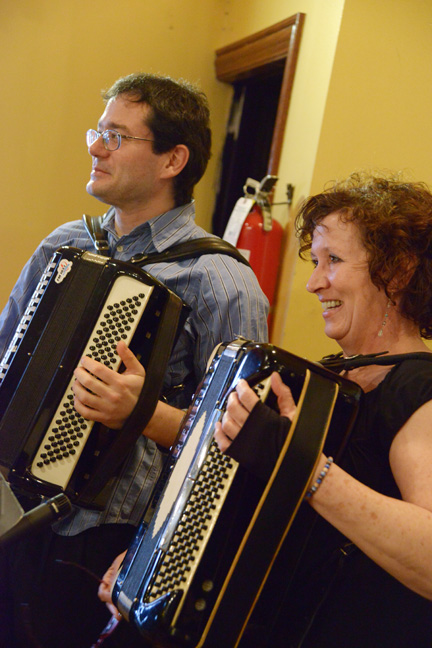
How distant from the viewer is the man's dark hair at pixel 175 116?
72.6 inches

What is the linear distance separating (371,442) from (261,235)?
5.34 feet

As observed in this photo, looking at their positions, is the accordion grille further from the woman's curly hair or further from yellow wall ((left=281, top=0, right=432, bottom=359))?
yellow wall ((left=281, top=0, right=432, bottom=359))

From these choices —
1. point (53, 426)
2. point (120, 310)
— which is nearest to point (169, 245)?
point (120, 310)

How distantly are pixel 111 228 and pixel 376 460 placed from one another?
106cm

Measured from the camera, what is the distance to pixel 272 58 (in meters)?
2.94

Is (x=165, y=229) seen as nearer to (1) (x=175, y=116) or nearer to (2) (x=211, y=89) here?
(1) (x=175, y=116)

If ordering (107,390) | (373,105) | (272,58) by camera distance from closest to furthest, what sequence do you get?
(107,390), (373,105), (272,58)

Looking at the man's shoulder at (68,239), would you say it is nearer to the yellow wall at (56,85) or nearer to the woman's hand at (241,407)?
the woman's hand at (241,407)

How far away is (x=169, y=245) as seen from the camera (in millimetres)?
1688

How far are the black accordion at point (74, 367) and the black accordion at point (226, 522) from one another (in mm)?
280

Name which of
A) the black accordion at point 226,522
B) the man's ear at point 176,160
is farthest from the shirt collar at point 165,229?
the black accordion at point 226,522

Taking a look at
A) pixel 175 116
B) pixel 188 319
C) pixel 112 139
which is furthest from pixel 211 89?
pixel 188 319

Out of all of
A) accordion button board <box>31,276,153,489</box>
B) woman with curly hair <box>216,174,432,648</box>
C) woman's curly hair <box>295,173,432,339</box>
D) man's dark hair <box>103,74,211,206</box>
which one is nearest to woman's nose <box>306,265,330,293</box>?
woman with curly hair <box>216,174,432,648</box>

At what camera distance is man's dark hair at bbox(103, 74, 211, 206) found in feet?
6.05
